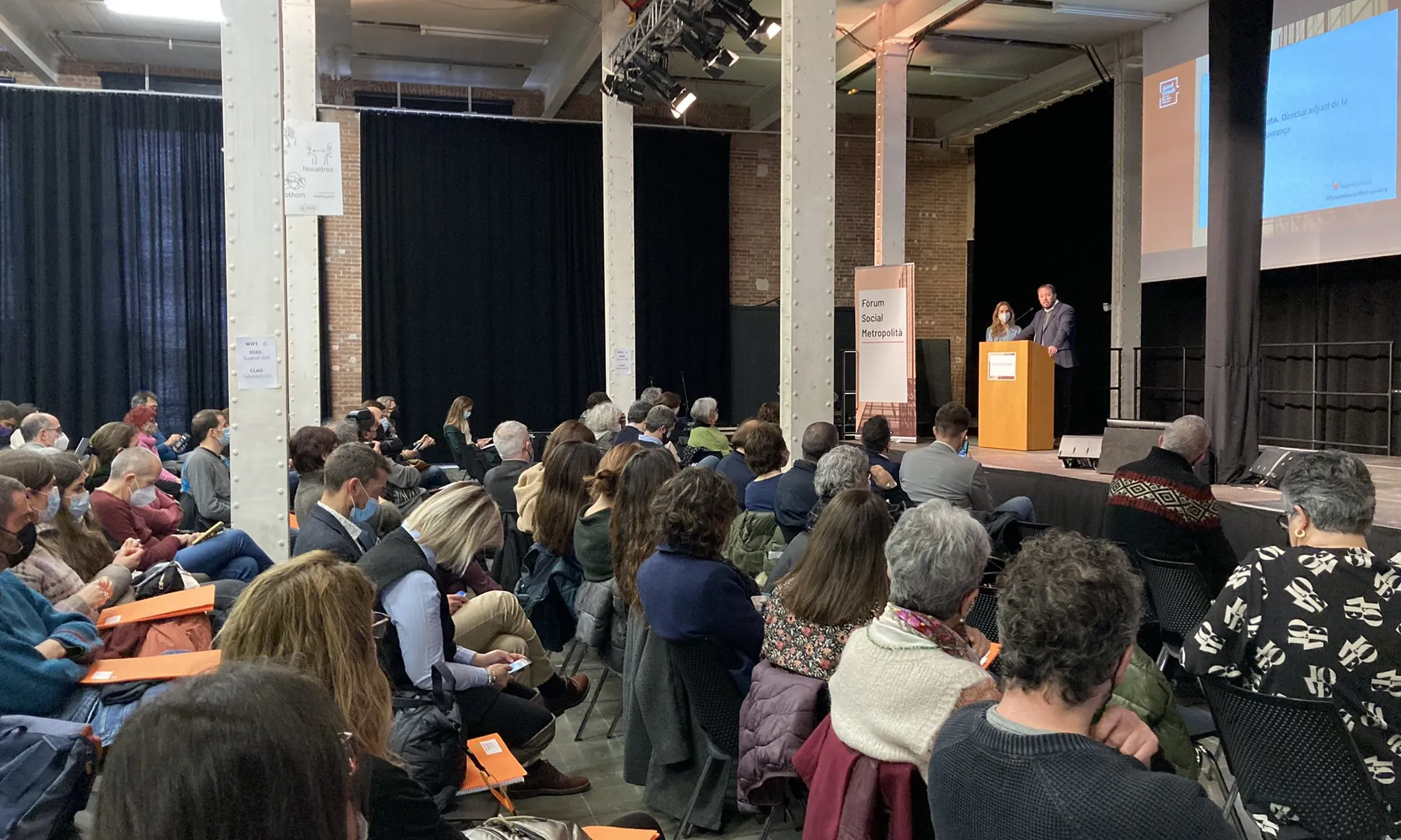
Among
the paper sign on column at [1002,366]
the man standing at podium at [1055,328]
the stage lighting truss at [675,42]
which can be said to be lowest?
the paper sign on column at [1002,366]

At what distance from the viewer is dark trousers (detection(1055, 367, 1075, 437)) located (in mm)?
10281

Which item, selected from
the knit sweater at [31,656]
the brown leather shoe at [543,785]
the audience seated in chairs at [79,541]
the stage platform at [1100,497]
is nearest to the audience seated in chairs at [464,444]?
the stage platform at [1100,497]

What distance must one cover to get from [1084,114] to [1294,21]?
399 cm

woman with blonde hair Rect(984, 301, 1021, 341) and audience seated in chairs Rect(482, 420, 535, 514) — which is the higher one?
woman with blonde hair Rect(984, 301, 1021, 341)

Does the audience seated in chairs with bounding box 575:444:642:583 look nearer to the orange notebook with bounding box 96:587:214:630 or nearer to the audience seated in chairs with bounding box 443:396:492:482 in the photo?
the orange notebook with bounding box 96:587:214:630

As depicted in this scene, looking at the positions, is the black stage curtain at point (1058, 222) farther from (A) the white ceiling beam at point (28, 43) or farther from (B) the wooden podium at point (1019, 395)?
(A) the white ceiling beam at point (28, 43)

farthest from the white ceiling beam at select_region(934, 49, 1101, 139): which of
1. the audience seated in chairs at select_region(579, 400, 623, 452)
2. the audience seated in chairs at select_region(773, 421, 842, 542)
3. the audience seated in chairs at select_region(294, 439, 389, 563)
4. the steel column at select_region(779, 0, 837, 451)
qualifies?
the audience seated in chairs at select_region(294, 439, 389, 563)

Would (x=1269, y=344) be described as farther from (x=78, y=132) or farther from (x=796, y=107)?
(x=78, y=132)

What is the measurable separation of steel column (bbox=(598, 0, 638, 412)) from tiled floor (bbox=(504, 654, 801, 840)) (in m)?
5.63

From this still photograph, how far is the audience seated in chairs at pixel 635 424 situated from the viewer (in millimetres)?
6715

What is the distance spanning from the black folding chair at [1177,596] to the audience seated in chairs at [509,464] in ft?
10.1

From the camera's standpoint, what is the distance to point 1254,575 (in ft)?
7.89

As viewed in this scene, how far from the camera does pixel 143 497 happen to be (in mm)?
4625

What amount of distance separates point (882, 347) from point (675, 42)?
3009mm
